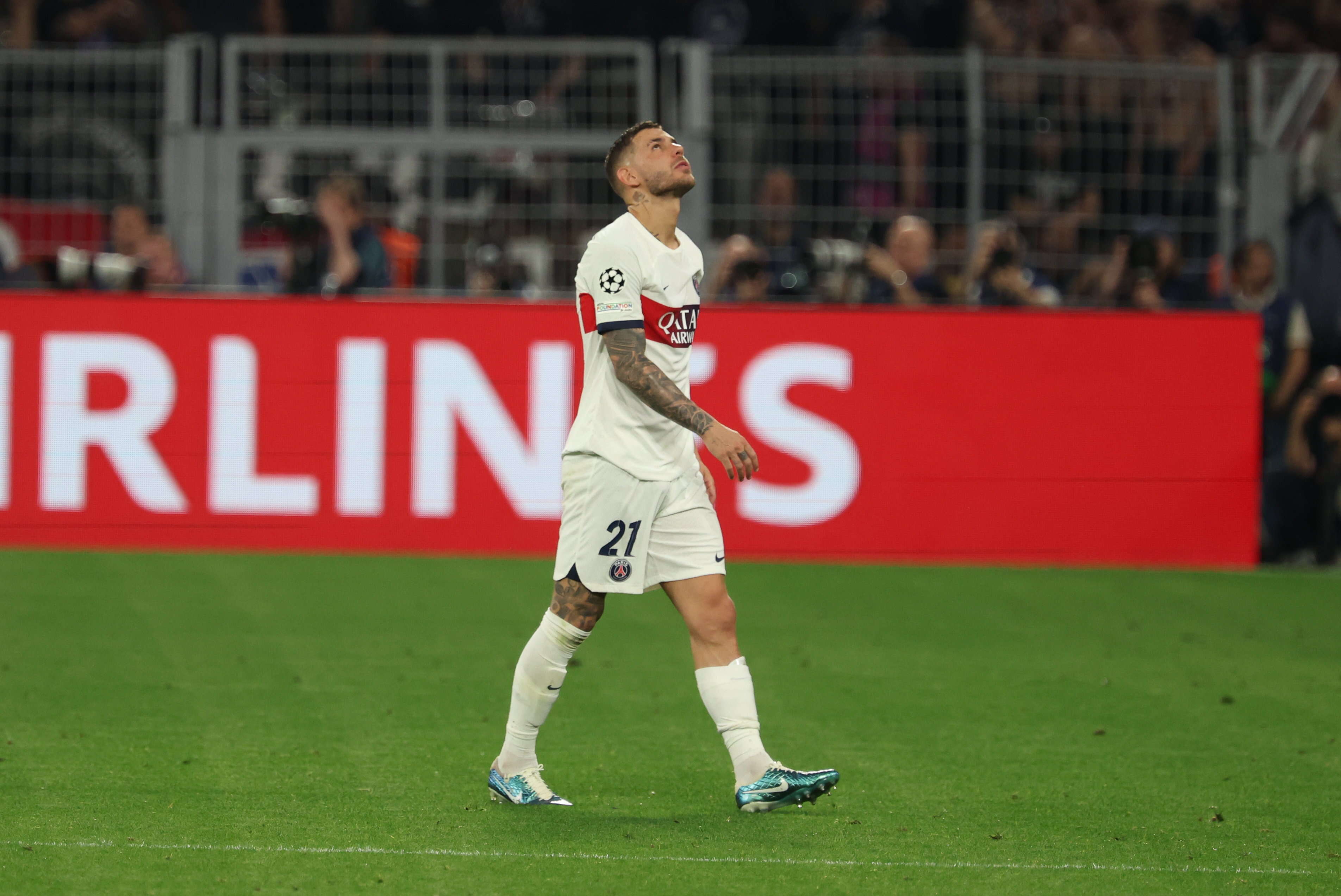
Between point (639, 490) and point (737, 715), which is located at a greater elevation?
point (639, 490)

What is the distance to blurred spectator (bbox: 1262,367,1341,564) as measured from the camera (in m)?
12.4

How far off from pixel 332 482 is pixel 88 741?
5.36 metres

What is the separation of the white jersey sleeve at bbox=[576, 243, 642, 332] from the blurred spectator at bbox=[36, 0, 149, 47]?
10.4 m

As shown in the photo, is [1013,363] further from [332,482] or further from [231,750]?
[231,750]

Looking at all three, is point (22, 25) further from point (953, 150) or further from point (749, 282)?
point (953, 150)

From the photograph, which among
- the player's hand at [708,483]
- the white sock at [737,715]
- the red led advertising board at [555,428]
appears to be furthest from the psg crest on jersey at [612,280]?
the red led advertising board at [555,428]

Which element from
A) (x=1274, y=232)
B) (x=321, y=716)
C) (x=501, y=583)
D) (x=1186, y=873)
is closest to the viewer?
(x=1186, y=873)

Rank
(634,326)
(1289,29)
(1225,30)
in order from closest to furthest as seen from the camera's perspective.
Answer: (634,326), (1225,30), (1289,29)

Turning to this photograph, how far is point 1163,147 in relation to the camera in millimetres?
12250

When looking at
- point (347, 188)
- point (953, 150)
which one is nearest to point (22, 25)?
point (347, 188)

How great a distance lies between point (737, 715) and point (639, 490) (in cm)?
73

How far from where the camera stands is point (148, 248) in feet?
39.7

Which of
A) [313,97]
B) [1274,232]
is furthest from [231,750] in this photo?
[1274,232]

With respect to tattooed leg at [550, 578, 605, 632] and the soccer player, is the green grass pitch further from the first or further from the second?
tattooed leg at [550, 578, 605, 632]
